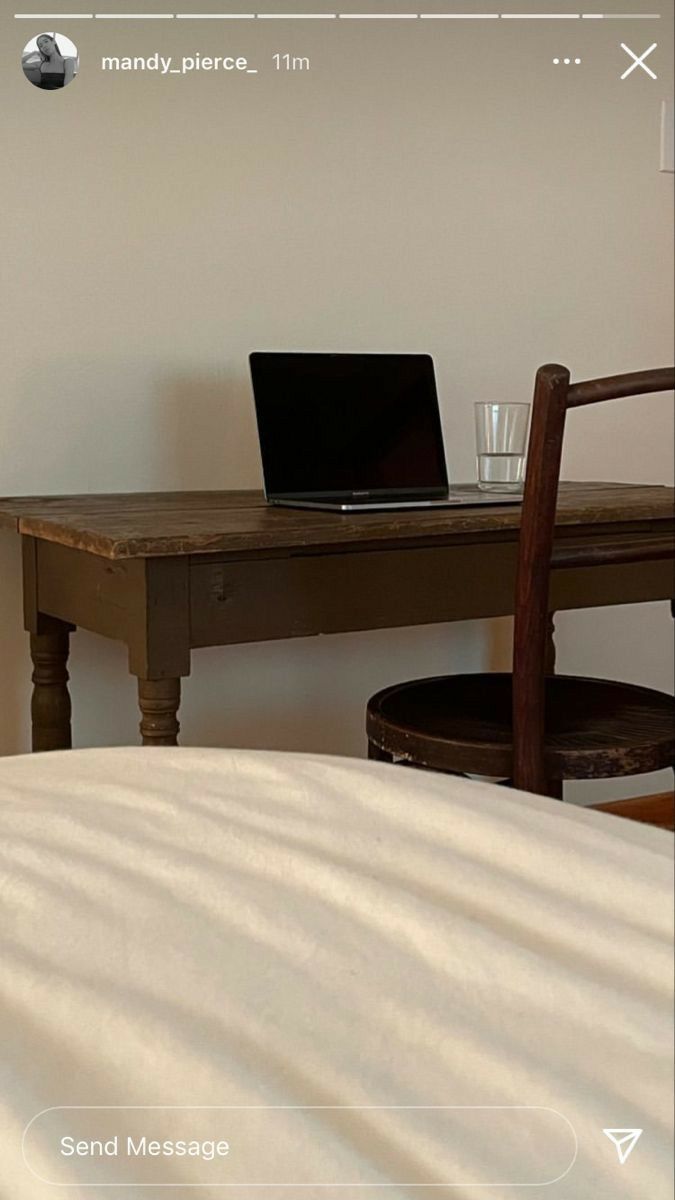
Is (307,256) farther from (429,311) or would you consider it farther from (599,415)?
(599,415)

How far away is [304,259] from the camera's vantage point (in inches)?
73.7

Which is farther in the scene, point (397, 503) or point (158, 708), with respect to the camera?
point (397, 503)

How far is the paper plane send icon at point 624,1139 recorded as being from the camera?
304 millimetres

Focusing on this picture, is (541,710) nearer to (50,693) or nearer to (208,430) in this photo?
(50,693)

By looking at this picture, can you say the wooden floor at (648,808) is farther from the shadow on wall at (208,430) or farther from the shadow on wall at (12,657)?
the shadow on wall at (12,657)

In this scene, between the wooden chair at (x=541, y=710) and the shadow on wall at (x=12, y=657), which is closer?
the wooden chair at (x=541, y=710)

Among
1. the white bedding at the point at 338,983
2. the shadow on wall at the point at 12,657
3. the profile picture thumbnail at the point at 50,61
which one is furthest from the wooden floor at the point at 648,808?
the white bedding at the point at 338,983

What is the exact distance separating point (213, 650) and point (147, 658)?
0.59 m

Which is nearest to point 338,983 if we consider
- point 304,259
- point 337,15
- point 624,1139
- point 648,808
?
point 624,1139

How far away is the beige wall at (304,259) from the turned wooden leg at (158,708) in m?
0.45

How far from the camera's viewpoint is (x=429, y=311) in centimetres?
199

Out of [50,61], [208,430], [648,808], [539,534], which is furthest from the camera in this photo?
[648,808]

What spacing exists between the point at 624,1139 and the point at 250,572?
107cm

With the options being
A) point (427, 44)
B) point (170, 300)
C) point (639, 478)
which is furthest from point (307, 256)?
point (639, 478)
